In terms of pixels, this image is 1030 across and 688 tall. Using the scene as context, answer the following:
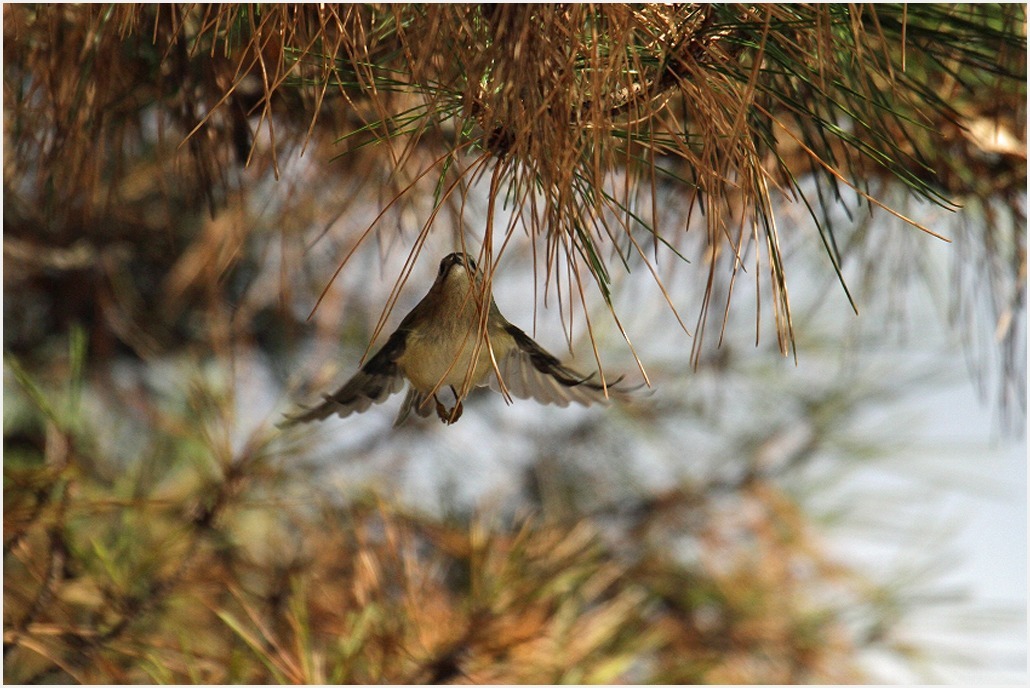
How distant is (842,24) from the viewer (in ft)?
1.66

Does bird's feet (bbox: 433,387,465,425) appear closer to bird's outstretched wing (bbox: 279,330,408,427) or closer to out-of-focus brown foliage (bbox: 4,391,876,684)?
bird's outstretched wing (bbox: 279,330,408,427)

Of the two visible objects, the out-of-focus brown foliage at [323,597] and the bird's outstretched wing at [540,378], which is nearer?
the bird's outstretched wing at [540,378]

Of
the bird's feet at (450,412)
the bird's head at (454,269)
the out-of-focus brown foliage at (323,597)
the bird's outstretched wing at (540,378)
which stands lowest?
the out-of-focus brown foliage at (323,597)

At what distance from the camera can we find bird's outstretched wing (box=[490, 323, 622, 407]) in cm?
52

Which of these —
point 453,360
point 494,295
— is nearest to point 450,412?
point 453,360

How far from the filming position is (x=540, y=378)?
564 millimetres

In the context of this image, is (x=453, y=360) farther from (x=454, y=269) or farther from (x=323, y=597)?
(x=323, y=597)

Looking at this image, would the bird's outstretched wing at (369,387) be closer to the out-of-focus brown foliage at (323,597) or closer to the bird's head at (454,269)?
the bird's head at (454,269)

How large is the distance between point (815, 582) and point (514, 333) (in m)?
1.02

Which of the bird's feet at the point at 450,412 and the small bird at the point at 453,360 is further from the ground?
the small bird at the point at 453,360

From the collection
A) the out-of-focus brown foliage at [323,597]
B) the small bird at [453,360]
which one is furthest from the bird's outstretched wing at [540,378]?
the out-of-focus brown foliage at [323,597]

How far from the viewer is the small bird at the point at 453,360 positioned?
18.7 inches

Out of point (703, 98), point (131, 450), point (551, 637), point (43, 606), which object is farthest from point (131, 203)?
point (703, 98)

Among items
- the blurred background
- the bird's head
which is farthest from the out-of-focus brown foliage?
the bird's head
